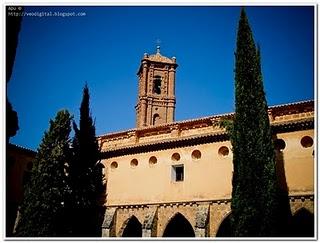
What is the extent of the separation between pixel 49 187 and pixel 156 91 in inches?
742

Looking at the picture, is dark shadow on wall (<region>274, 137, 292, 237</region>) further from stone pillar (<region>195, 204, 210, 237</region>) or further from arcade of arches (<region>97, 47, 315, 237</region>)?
stone pillar (<region>195, 204, 210, 237</region>)

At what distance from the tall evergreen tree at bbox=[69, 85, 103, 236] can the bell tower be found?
1479cm

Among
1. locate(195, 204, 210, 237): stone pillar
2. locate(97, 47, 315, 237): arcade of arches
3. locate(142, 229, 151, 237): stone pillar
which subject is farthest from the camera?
locate(142, 229, 151, 237): stone pillar

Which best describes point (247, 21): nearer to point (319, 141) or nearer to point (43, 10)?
A: point (319, 141)

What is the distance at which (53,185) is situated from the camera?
16875 millimetres

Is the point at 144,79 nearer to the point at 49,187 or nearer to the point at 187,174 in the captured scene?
the point at 187,174

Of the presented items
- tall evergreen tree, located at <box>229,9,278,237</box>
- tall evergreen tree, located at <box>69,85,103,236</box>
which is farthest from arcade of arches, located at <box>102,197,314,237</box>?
tall evergreen tree, located at <box>229,9,278,237</box>

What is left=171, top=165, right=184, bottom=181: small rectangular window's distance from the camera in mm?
17484

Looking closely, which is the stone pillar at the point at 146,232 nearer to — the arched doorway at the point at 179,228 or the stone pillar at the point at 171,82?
the arched doorway at the point at 179,228

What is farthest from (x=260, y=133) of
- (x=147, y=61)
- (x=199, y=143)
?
(x=147, y=61)

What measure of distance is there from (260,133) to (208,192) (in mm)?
3712

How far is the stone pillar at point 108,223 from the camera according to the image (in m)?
18.0

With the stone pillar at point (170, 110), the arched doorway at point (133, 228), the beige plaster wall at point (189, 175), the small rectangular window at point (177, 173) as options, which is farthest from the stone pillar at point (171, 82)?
the small rectangular window at point (177, 173)

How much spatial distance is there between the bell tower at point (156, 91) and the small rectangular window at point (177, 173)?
15.8m
